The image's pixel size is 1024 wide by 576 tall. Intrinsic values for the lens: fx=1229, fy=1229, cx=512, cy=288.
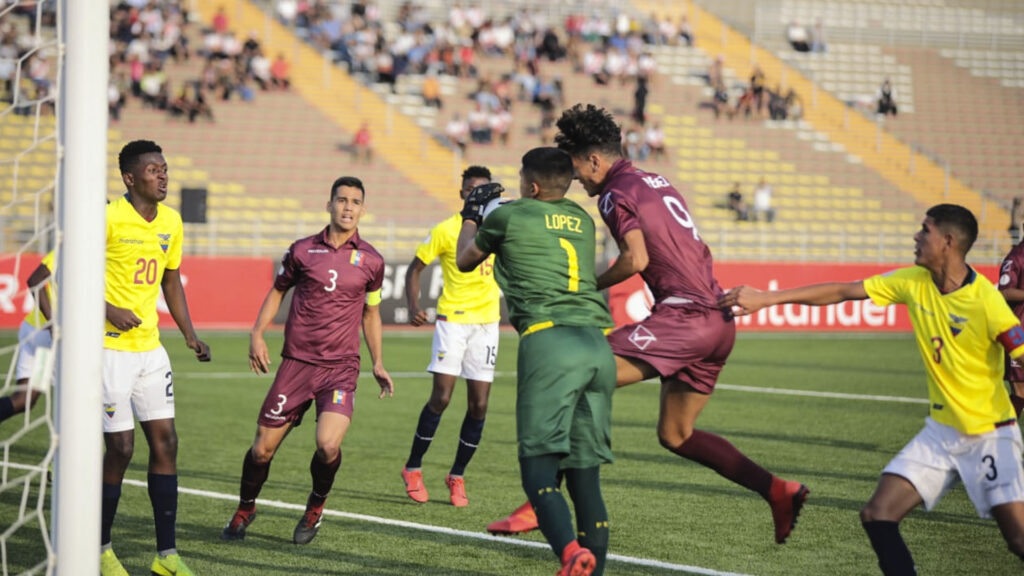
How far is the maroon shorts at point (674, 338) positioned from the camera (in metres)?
6.57

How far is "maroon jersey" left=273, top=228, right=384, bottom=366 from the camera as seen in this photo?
7.55 metres

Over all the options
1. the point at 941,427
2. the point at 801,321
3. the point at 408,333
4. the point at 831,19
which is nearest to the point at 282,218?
the point at 408,333

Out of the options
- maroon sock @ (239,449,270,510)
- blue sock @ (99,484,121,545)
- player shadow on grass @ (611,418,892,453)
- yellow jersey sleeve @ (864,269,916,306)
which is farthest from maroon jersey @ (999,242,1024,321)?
blue sock @ (99,484,121,545)

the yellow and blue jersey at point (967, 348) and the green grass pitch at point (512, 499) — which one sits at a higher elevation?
the yellow and blue jersey at point (967, 348)

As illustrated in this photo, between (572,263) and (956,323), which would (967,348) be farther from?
(572,263)

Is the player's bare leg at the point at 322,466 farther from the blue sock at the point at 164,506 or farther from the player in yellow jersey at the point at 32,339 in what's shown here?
the player in yellow jersey at the point at 32,339

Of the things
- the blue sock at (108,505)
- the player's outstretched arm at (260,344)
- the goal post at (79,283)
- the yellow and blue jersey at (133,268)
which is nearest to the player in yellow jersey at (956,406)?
the goal post at (79,283)

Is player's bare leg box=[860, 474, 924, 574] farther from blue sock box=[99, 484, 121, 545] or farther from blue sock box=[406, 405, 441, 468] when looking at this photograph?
blue sock box=[406, 405, 441, 468]

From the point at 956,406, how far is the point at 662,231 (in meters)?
1.73

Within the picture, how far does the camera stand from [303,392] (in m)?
7.48

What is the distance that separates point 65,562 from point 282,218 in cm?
2620

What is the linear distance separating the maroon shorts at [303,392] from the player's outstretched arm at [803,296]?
2.63 meters

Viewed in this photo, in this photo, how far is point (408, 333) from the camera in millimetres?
24953

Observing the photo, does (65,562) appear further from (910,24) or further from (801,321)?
(910,24)
